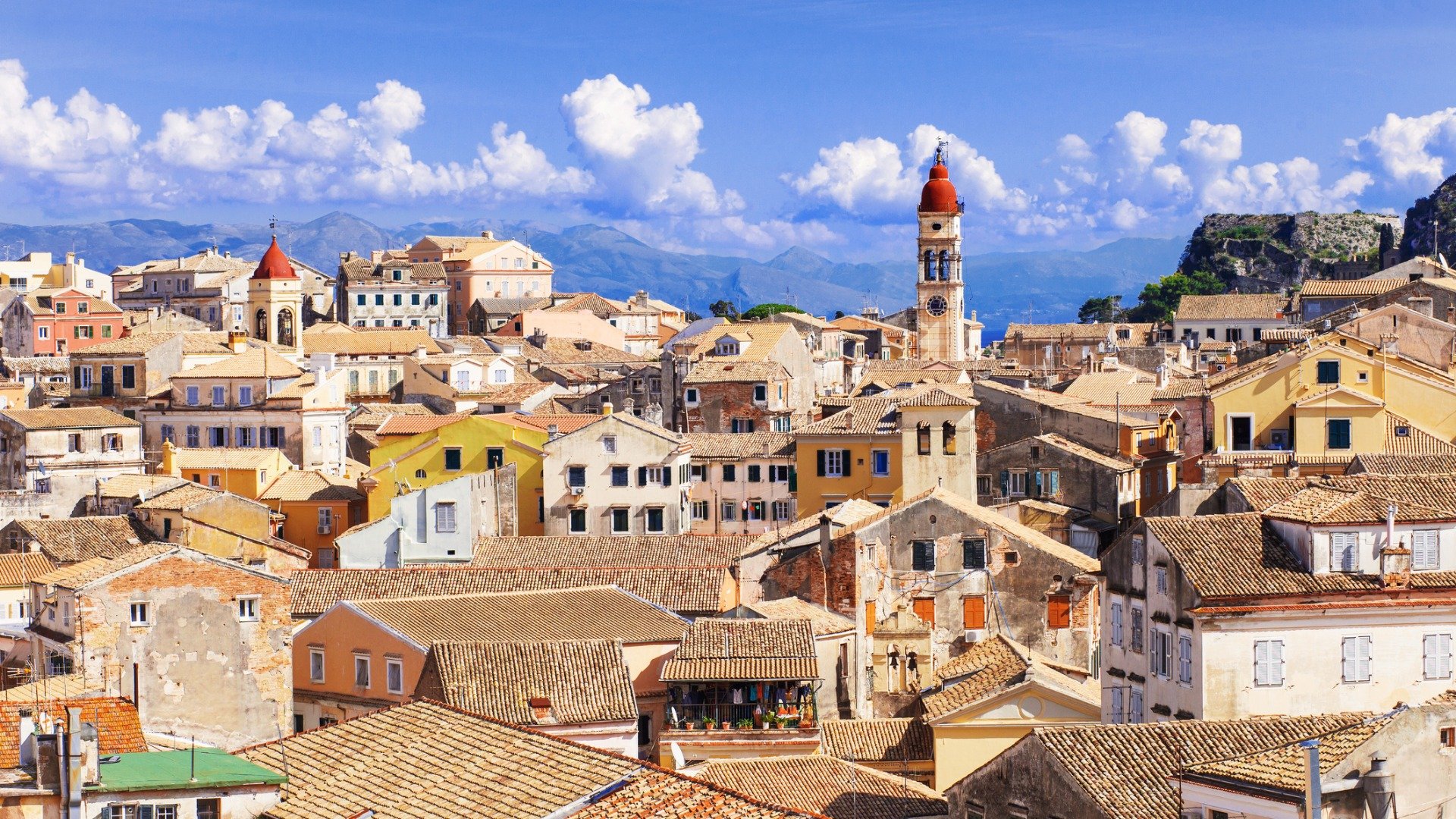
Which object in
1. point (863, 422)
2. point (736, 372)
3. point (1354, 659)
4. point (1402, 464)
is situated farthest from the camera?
point (736, 372)

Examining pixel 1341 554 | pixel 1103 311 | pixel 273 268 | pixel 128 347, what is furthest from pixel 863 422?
pixel 1103 311

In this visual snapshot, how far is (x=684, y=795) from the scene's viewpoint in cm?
2284

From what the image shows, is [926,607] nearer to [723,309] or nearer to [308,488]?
A: [308,488]

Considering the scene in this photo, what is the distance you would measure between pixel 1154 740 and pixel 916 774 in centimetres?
1333

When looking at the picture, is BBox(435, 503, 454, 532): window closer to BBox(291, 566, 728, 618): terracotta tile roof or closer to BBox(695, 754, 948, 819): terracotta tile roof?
BBox(291, 566, 728, 618): terracotta tile roof

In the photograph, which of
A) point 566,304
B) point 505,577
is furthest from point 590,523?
point 566,304

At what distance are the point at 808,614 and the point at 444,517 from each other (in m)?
20.3

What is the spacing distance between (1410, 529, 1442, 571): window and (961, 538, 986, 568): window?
20952mm

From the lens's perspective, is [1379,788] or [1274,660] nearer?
[1379,788]

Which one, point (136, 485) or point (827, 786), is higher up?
point (136, 485)

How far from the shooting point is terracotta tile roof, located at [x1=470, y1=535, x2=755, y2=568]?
60.3 meters

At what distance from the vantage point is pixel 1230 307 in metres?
132

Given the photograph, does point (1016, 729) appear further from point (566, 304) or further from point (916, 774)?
point (566, 304)

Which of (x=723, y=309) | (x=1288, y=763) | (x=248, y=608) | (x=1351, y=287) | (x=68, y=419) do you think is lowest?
(x=248, y=608)
